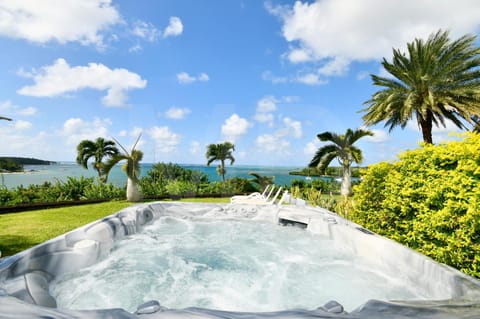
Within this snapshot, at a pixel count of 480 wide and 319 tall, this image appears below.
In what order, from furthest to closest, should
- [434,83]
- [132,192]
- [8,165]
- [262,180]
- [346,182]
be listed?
[346,182], [262,180], [434,83], [132,192], [8,165]

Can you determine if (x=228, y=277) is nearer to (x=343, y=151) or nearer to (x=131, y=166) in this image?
(x=131, y=166)

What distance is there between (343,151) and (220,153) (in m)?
6.50

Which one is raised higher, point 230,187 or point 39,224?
point 230,187

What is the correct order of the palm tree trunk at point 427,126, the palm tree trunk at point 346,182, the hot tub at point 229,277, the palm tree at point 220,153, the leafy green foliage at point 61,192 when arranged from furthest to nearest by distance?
the palm tree at point 220,153 → the palm tree trunk at point 346,182 → the palm tree trunk at point 427,126 → the leafy green foliage at point 61,192 → the hot tub at point 229,277

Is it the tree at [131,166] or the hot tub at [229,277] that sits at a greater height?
the tree at [131,166]

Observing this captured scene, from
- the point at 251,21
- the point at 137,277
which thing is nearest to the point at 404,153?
the point at 137,277

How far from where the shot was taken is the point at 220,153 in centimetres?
1376

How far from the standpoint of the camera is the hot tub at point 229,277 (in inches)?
49.6

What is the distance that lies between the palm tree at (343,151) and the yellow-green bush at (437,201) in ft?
25.3

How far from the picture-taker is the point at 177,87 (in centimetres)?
1240

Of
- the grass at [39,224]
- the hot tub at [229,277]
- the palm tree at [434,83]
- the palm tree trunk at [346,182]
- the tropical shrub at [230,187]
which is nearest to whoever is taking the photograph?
the hot tub at [229,277]

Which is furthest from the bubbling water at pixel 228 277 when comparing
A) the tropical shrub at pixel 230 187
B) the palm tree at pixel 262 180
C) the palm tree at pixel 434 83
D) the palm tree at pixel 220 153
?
the palm tree at pixel 220 153

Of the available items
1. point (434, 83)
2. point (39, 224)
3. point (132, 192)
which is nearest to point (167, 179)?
point (132, 192)

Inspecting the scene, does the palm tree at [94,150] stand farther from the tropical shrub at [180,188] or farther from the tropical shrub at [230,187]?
the tropical shrub at [230,187]
